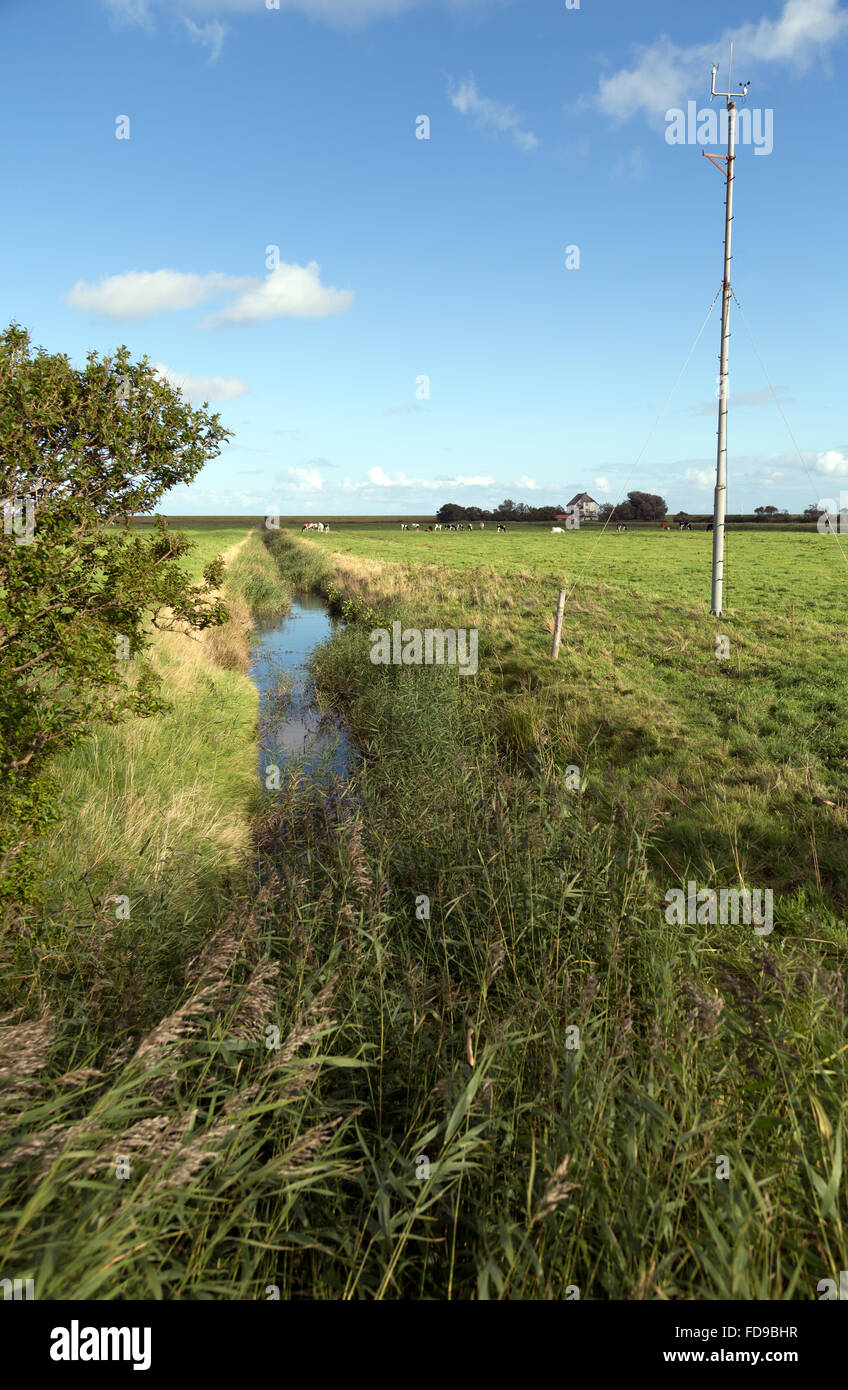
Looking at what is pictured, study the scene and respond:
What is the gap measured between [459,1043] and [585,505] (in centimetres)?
15858

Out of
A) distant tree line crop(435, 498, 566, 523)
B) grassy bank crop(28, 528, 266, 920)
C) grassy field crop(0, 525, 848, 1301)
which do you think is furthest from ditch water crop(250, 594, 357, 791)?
distant tree line crop(435, 498, 566, 523)

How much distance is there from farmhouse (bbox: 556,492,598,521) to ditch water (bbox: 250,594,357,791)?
443 ft

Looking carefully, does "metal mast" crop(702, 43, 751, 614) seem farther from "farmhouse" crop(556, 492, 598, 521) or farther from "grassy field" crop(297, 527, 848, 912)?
"farmhouse" crop(556, 492, 598, 521)

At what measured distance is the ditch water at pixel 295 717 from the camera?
1078cm

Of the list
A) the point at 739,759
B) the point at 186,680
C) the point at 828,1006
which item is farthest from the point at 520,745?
the point at 828,1006

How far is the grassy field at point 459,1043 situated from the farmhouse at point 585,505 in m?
148

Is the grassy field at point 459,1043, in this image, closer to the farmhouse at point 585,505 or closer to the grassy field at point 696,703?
the grassy field at point 696,703

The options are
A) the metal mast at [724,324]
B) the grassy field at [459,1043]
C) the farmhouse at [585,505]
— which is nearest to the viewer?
the grassy field at [459,1043]

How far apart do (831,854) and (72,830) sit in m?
7.18

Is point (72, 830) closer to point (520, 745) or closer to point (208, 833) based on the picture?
point (208, 833)

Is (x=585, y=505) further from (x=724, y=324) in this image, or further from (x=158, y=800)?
(x=158, y=800)

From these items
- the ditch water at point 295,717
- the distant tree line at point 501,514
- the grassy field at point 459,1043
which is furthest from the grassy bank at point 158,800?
the distant tree line at point 501,514

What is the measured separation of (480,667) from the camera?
14.6 metres
